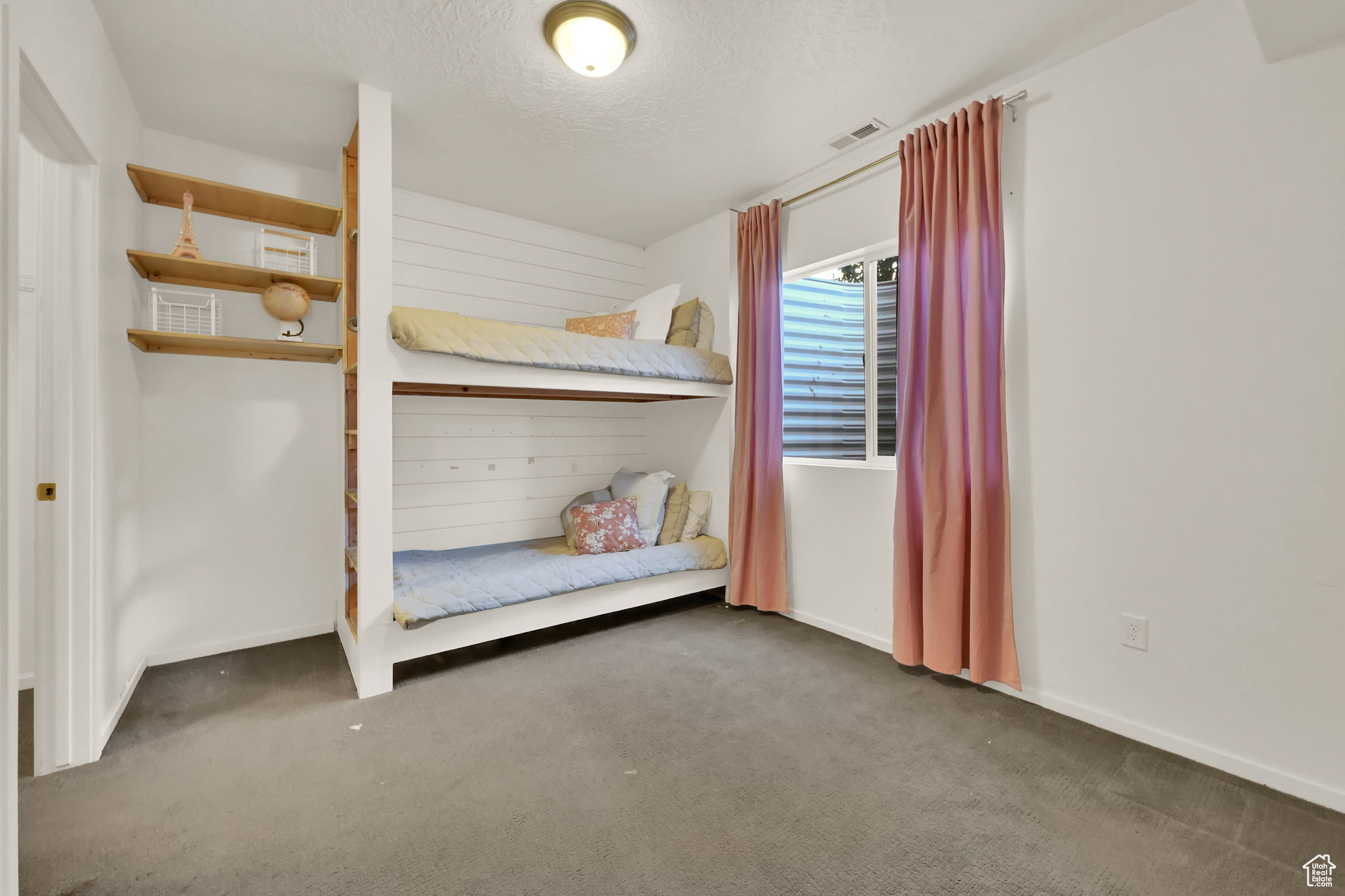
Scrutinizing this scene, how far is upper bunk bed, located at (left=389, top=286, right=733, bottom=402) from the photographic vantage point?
228 centimetres

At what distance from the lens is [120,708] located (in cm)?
208

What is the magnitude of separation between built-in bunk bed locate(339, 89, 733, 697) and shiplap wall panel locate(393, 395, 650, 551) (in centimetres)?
1

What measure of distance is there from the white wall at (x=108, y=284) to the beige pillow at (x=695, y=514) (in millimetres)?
2523

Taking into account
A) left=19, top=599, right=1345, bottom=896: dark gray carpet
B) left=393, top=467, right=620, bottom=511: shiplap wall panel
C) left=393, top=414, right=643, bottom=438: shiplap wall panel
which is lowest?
left=19, top=599, right=1345, bottom=896: dark gray carpet

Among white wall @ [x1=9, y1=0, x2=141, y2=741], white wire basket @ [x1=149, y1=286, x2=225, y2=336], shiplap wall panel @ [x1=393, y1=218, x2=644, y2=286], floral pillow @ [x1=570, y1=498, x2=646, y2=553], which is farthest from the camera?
shiplap wall panel @ [x1=393, y1=218, x2=644, y2=286]

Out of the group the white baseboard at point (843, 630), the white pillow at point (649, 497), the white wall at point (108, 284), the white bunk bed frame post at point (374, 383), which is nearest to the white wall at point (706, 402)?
the white pillow at point (649, 497)

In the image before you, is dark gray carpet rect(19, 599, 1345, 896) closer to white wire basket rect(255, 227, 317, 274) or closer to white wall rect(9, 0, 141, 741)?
white wall rect(9, 0, 141, 741)

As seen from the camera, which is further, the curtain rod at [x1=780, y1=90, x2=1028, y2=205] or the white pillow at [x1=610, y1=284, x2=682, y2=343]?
the white pillow at [x1=610, y1=284, x2=682, y2=343]

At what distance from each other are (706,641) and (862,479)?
1138 mm

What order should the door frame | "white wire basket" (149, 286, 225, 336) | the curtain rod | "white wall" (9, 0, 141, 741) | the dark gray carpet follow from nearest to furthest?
the dark gray carpet < "white wall" (9, 0, 141, 741) < the door frame < the curtain rod < "white wire basket" (149, 286, 225, 336)

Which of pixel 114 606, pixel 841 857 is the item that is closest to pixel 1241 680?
pixel 841 857

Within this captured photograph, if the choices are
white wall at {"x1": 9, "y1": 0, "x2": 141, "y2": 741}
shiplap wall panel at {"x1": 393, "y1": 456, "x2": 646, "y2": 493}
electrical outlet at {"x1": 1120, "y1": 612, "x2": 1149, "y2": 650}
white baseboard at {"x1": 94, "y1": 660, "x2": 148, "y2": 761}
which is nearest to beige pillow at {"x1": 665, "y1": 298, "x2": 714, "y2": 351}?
shiplap wall panel at {"x1": 393, "y1": 456, "x2": 646, "y2": 493}

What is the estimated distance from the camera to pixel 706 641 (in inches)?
112

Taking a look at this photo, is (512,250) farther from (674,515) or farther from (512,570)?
(512,570)
